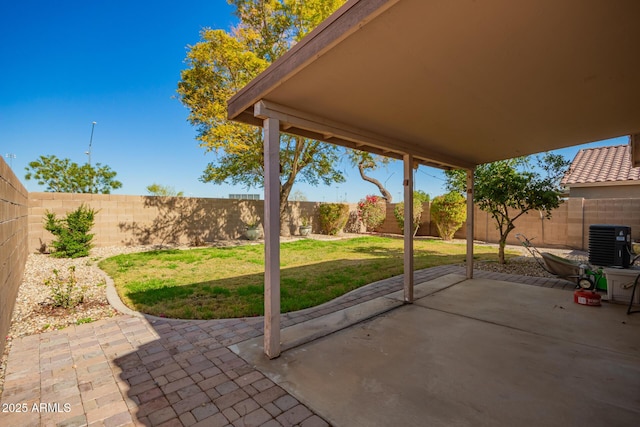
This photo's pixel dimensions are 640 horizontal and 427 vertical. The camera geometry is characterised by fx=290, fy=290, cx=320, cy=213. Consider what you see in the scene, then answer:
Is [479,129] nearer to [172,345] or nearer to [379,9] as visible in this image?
[379,9]

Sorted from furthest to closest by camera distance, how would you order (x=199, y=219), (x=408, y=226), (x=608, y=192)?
(x=199, y=219), (x=608, y=192), (x=408, y=226)

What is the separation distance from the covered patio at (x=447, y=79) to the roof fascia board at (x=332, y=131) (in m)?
0.01

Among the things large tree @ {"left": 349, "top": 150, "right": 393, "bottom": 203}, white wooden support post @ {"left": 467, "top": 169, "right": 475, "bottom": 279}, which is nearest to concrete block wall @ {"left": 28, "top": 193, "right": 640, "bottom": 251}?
large tree @ {"left": 349, "top": 150, "right": 393, "bottom": 203}

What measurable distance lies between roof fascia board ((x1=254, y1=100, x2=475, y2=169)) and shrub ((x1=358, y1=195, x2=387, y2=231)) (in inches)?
386

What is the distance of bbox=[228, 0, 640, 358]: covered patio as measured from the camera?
5.04 feet

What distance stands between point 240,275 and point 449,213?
894 cm

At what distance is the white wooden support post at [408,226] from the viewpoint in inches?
161

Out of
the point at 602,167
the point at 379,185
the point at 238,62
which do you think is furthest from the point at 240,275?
the point at 602,167

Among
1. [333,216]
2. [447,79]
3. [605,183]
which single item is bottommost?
[333,216]

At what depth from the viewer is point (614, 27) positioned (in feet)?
5.33

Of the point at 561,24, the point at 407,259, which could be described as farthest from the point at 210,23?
the point at 561,24

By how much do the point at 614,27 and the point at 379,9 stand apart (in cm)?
138

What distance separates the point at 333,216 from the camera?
46.6ft

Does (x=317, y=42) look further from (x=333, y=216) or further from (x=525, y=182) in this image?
(x=333, y=216)
